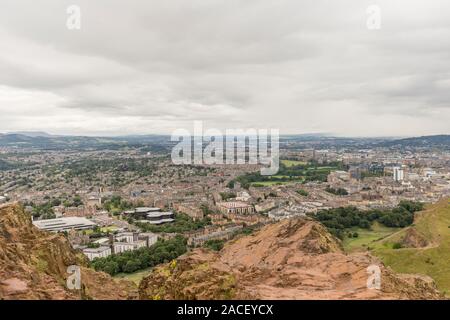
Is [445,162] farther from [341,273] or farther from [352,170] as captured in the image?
[341,273]

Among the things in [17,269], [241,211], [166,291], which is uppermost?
[17,269]

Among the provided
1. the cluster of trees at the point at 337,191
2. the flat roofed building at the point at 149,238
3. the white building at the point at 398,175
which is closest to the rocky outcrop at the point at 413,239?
the flat roofed building at the point at 149,238

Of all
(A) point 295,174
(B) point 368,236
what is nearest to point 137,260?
(B) point 368,236

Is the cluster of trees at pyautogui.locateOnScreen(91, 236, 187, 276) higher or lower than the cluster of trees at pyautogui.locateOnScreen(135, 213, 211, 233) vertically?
higher

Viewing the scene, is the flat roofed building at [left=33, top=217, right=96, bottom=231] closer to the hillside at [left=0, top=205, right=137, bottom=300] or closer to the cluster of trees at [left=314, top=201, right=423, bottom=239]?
the cluster of trees at [left=314, top=201, right=423, bottom=239]

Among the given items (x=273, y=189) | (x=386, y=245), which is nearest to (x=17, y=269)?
(x=386, y=245)

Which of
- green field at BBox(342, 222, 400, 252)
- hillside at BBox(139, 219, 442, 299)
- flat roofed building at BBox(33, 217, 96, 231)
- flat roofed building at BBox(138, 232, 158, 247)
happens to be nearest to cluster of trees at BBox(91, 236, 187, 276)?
flat roofed building at BBox(138, 232, 158, 247)
